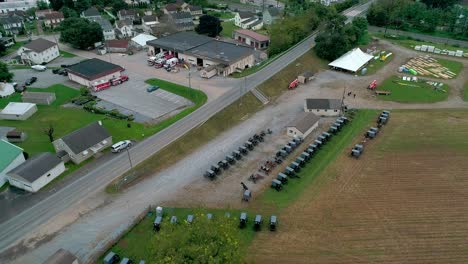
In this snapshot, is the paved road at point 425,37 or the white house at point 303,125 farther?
the paved road at point 425,37

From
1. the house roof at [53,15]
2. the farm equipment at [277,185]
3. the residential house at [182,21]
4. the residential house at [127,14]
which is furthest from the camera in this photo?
the residential house at [127,14]

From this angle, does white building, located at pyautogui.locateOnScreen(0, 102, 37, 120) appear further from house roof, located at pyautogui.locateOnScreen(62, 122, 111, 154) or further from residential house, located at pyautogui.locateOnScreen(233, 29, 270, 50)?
residential house, located at pyautogui.locateOnScreen(233, 29, 270, 50)

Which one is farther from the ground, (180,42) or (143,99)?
(180,42)

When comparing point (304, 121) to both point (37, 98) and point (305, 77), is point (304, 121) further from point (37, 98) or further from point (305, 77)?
point (37, 98)

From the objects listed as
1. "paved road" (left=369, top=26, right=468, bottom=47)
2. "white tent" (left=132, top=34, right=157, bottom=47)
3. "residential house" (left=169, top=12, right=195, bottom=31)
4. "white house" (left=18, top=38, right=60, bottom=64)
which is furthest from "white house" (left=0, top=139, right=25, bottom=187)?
"paved road" (left=369, top=26, right=468, bottom=47)

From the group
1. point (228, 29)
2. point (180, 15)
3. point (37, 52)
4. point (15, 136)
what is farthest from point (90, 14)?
point (15, 136)

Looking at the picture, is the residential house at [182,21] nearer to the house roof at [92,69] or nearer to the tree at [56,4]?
the house roof at [92,69]

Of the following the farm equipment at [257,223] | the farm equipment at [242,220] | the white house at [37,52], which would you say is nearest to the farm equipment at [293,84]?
the farm equipment at [257,223]
